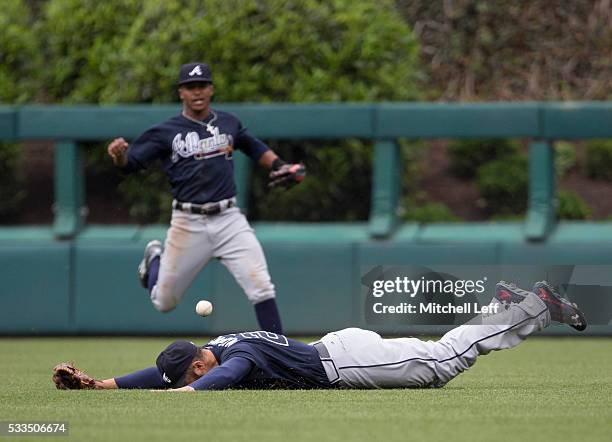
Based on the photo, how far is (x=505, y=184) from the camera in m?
13.8

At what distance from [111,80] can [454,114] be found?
11.9 feet

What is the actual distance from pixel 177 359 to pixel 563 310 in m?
1.77

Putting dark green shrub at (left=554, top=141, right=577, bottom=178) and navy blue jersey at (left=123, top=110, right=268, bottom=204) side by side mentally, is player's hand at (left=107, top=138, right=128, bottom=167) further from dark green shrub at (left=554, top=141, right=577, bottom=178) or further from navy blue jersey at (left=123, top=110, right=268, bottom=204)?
dark green shrub at (left=554, top=141, right=577, bottom=178)

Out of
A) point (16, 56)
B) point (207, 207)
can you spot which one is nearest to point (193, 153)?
point (207, 207)

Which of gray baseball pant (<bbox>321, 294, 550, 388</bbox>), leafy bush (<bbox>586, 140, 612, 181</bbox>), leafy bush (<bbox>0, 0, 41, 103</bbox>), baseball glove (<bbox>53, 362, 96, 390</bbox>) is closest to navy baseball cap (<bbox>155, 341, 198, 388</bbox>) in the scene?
baseball glove (<bbox>53, 362, 96, 390</bbox>)

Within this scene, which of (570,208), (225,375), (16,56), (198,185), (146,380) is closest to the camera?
(225,375)

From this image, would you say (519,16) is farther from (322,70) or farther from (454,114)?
(454,114)

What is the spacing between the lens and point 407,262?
1102cm

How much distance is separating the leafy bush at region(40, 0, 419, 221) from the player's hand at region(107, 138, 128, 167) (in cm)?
453

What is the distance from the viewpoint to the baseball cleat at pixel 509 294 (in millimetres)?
6191

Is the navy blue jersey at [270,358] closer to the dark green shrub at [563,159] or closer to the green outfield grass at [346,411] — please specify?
the green outfield grass at [346,411]

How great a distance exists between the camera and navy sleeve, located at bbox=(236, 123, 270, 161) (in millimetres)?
8547

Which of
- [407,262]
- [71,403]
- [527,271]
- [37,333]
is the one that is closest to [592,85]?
[407,262]

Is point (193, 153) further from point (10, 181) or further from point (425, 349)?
point (10, 181)
